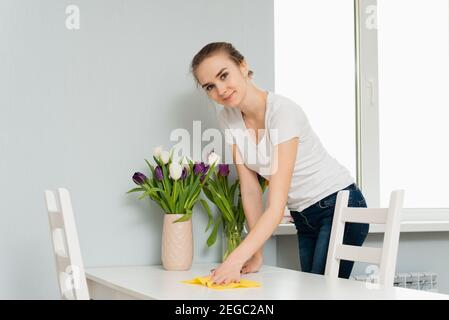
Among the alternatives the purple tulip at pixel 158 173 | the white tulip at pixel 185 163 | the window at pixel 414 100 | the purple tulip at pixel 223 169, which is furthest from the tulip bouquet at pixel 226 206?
the window at pixel 414 100

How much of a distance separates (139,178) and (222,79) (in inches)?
16.7

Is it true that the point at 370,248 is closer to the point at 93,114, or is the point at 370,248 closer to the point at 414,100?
the point at 93,114

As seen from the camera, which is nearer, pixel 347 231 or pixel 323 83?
pixel 347 231

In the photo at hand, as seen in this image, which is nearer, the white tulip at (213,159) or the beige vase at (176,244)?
the beige vase at (176,244)

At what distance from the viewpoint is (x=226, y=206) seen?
2127mm

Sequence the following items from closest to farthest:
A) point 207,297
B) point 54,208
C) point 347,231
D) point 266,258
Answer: point 207,297 → point 54,208 → point 347,231 → point 266,258

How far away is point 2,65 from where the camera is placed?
6.42ft

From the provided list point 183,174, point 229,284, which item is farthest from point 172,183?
point 229,284

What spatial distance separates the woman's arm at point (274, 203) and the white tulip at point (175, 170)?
1.05 feet

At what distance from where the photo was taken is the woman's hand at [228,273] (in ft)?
5.03

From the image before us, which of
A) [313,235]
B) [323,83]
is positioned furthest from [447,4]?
[313,235]

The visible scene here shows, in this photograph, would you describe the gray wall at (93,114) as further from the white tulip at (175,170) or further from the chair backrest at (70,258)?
the chair backrest at (70,258)

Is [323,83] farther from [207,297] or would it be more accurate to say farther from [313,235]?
[207,297]

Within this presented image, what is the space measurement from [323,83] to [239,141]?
88 centimetres
